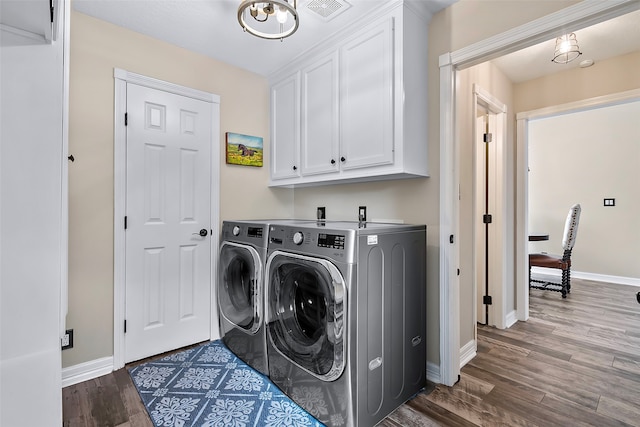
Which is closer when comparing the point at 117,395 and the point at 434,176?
the point at 117,395

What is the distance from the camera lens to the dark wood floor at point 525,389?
1636 mm

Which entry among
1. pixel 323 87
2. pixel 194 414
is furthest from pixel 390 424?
pixel 323 87

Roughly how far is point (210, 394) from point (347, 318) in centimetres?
108

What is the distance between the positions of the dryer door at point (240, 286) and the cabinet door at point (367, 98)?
98 cm

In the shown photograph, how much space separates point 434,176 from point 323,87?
1094mm

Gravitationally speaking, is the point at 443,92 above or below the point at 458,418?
above

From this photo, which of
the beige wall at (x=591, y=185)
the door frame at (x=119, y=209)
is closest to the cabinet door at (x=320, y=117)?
the door frame at (x=119, y=209)

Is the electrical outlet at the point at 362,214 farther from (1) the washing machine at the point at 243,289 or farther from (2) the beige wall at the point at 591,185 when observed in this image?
(2) the beige wall at the point at 591,185

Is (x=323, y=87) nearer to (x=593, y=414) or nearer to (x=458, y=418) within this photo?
(x=458, y=418)

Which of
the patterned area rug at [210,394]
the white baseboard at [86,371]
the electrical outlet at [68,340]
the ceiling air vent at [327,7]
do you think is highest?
the ceiling air vent at [327,7]

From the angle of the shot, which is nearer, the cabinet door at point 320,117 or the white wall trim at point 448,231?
the white wall trim at point 448,231

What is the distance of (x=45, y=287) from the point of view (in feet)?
1.37

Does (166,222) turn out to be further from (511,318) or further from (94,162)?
(511,318)

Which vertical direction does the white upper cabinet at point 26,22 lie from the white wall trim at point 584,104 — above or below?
below
